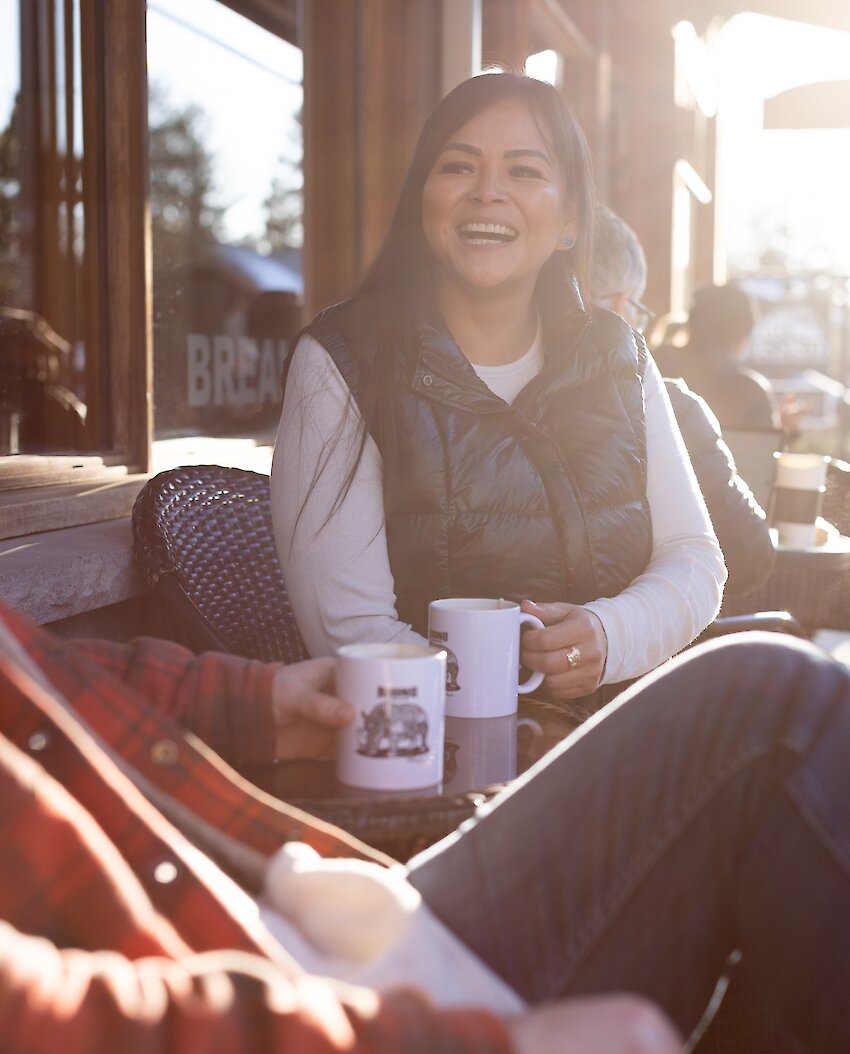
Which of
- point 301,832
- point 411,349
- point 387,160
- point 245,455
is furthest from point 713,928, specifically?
point 387,160

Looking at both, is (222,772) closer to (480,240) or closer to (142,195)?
(480,240)

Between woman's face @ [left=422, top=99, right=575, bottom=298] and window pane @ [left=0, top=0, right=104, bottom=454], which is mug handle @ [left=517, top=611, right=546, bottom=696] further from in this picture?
window pane @ [left=0, top=0, right=104, bottom=454]

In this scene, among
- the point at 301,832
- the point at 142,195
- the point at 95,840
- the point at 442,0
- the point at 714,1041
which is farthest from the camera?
the point at 442,0

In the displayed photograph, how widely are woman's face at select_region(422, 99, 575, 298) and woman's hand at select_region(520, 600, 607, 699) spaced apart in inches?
28.1

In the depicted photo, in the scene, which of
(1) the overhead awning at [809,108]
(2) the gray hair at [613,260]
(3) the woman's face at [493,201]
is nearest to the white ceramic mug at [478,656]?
(3) the woman's face at [493,201]

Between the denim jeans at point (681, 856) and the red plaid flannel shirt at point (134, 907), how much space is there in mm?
159

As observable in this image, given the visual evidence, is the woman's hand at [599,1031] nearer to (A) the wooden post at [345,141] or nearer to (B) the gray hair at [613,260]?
(B) the gray hair at [613,260]

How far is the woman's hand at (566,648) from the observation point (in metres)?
1.94

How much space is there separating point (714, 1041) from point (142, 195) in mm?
2137

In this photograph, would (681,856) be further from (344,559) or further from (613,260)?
(613,260)

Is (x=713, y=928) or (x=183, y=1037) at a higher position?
(x=183, y=1037)

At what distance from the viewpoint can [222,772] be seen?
1.32 metres

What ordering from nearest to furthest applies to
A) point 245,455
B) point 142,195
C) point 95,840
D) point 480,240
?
point 95,840
point 480,240
point 142,195
point 245,455

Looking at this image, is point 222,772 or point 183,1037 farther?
point 222,772
